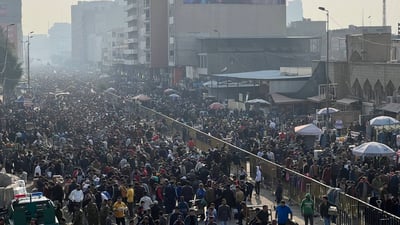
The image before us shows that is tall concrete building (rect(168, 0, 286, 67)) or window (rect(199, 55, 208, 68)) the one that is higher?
tall concrete building (rect(168, 0, 286, 67))

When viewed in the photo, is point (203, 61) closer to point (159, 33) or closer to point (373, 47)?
point (159, 33)

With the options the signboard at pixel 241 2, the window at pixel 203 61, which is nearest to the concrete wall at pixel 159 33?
the signboard at pixel 241 2

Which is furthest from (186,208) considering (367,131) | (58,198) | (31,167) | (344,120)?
(344,120)

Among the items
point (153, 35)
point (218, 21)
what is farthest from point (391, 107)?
point (153, 35)

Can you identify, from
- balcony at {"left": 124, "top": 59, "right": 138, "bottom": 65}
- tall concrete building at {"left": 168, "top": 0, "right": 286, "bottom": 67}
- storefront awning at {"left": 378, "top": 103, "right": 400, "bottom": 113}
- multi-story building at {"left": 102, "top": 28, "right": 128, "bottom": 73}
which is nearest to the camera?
storefront awning at {"left": 378, "top": 103, "right": 400, "bottom": 113}

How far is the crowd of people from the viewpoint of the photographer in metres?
19.8

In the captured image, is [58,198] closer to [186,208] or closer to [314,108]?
[186,208]

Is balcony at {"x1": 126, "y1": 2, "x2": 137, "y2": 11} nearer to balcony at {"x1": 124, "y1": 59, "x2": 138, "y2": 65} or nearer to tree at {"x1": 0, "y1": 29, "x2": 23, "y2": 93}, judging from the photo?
balcony at {"x1": 124, "y1": 59, "x2": 138, "y2": 65}

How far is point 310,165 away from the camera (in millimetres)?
24516

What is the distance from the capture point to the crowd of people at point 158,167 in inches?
779

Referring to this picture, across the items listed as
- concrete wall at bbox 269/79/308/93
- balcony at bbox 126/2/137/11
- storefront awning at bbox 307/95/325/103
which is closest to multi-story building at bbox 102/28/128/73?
balcony at bbox 126/2/137/11

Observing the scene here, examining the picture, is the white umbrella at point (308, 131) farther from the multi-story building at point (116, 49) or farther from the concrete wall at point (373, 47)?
the multi-story building at point (116, 49)

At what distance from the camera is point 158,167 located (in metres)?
25.6

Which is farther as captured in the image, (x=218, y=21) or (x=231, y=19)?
(x=231, y=19)
